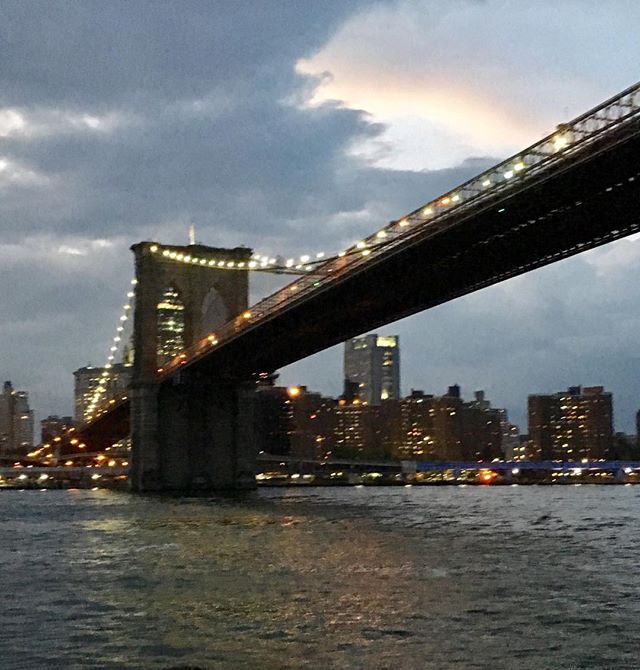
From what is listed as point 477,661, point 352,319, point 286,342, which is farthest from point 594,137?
point 286,342

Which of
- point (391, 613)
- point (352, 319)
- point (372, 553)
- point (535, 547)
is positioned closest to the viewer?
point (391, 613)

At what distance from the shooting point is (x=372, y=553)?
29.7 metres

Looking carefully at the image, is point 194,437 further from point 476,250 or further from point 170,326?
point 476,250

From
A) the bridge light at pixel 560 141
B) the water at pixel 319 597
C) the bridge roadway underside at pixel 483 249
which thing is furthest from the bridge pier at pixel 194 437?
the bridge light at pixel 560 141

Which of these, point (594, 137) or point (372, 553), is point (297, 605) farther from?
point (594, 137)

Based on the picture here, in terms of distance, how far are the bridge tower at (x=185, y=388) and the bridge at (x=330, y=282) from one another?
0.28 ft

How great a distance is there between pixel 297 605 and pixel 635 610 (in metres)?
5.72

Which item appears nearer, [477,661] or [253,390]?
[477,661]

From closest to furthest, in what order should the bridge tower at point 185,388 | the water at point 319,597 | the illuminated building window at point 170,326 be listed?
the water at point 319,597 → the bridge tower at point 185,388 → the illuminated building window at point 170,326

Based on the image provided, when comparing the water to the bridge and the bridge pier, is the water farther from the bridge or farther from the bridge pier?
the bridge pier

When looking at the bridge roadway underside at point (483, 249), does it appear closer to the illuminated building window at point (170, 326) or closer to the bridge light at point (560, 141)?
the bridge light at point (560, 141)

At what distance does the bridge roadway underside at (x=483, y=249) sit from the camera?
109 ft

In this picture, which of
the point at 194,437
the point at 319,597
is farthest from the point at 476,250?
the point at 194,437

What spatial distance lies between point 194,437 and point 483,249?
36884 mm
